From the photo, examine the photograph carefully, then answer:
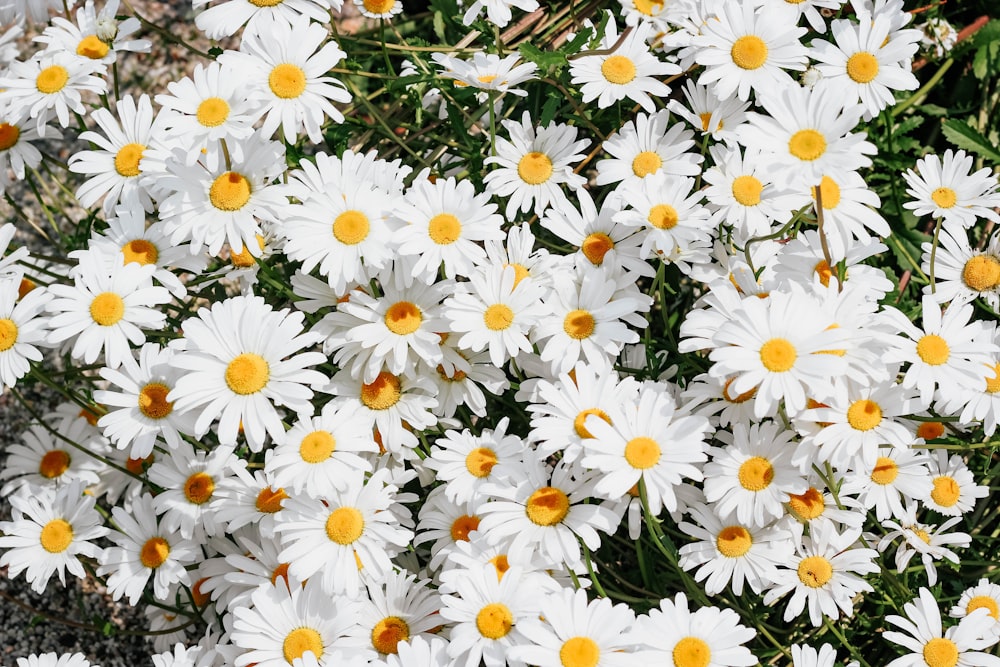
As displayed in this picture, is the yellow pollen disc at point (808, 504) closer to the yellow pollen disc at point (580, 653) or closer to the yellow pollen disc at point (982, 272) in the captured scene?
the yellow pollen disc at point (580, 653)

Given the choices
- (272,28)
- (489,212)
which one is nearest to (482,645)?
(489,212)

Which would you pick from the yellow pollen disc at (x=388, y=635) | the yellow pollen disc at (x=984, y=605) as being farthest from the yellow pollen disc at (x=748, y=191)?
the yellow pollen disc at (x=388, y=635)

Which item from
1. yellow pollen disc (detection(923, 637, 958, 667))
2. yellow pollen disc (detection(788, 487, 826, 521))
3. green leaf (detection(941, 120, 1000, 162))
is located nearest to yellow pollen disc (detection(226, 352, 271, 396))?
yellow pollen disc (detection(788, 487, 826, 521))

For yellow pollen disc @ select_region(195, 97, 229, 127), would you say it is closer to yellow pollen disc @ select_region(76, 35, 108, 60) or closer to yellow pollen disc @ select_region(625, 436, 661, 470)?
yellow pollen disc @ select_region(76, 35, 108, 60)

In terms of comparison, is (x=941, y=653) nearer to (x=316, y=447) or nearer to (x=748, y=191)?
(x=748, y=191)

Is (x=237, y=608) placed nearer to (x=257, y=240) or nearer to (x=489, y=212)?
(x=257, y=240)

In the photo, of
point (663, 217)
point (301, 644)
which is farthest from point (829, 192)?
point (301, 644)

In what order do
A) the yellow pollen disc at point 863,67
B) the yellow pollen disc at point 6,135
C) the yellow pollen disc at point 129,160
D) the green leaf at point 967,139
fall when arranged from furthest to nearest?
1. the green leaf at point 967,139
2. the yellow pollen disc at point 6,135
3. the yellow pollen disc at point 129,160
4. the yellow pollen disc at point 863,67
